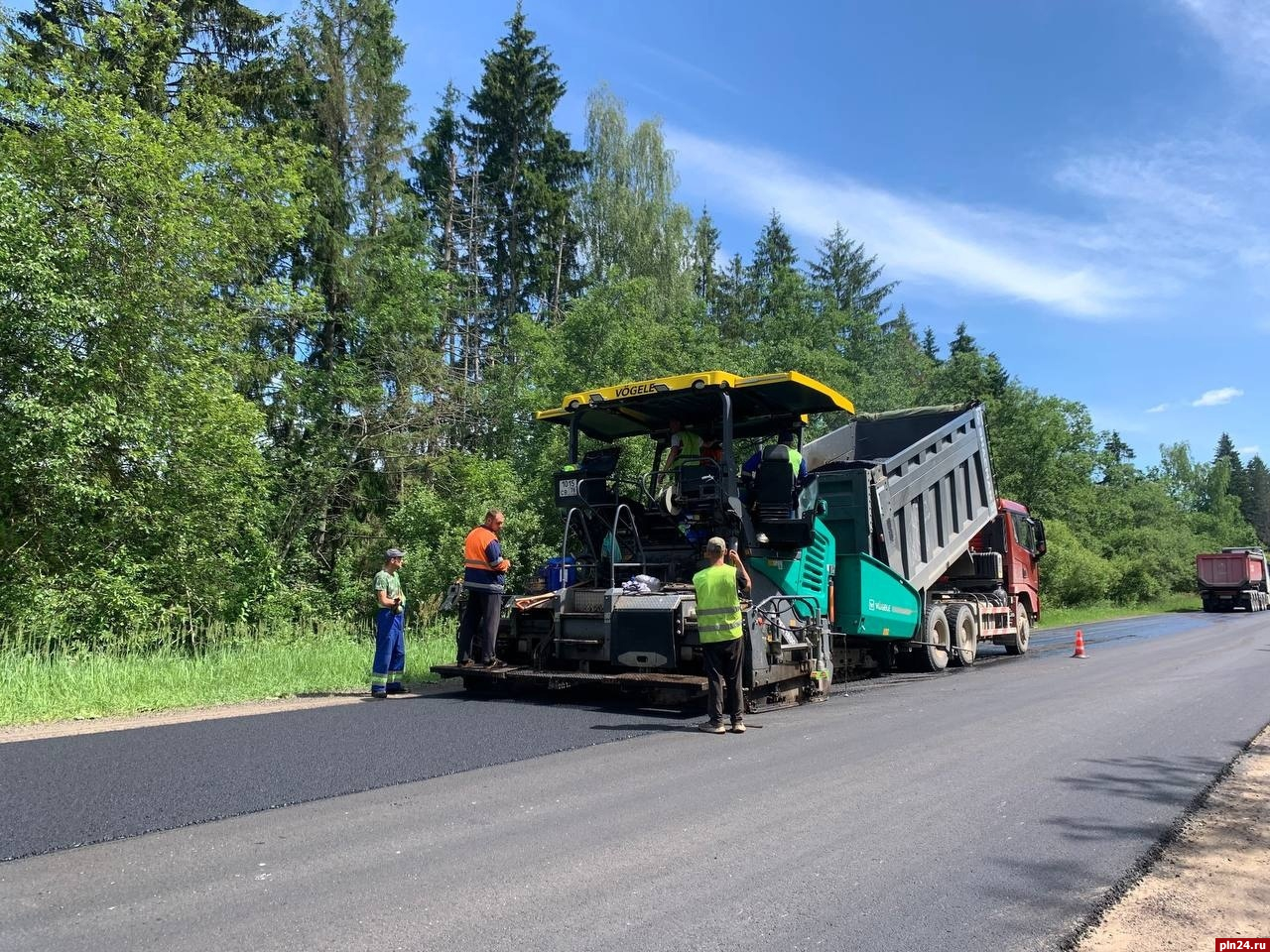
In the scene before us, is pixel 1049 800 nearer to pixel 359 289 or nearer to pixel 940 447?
pixel 940 447

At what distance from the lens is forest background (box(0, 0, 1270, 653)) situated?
41.3 ft

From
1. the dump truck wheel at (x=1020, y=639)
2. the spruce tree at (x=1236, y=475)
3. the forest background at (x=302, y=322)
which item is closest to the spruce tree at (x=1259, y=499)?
the spruce tree at (x=1236, y=475)

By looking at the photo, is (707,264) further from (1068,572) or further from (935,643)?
(935,643)

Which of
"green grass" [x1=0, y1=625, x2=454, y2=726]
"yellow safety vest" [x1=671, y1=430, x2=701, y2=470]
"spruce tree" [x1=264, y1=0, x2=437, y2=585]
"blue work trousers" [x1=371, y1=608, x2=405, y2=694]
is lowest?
"green grass" [x1=0, y1=625, x2=454, y2=726]

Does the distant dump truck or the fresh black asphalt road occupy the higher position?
the distant dump truck

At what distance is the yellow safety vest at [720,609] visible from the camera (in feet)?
21.0

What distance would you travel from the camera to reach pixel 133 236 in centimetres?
1295

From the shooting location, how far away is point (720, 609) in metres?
6.43

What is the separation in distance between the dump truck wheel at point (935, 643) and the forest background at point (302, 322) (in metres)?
A: 8.63

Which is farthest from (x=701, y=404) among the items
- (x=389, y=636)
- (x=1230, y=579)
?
(x=1230, y=579)

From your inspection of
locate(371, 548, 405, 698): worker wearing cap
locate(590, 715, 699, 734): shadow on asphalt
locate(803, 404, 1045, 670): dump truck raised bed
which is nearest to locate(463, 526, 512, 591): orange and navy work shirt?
locate(371, 548, 405, 698): worker wearing cap

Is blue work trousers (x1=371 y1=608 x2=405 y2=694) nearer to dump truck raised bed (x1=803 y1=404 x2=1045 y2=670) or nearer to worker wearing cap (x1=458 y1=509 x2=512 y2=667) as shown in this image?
worker wearing cap (x1=458 y1=509 x2=512 y2=667)

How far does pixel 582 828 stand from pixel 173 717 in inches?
184

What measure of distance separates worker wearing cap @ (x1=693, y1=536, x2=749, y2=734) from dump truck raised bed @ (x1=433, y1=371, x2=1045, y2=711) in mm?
314
